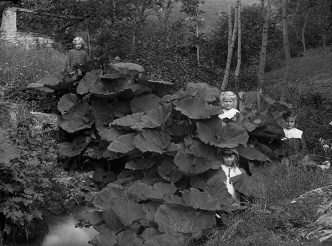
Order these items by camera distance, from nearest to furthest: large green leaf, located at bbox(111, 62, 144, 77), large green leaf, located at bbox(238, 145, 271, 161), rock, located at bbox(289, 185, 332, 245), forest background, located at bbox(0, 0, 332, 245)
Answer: rock, located at bbox(289, 185, 332, 245), large green leaf, located at bbox(238, 145, 271, 161), large green leaf, located at bbox(111, 62, 144, 77), forest background, located at bbox(0, 0, 332, 245)

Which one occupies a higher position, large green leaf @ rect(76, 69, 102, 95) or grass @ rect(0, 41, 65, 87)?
large green leaf @ rect(76, 69, 102, 95)

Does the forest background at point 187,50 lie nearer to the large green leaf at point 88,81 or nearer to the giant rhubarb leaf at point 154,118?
the large green leaf at point 88,81

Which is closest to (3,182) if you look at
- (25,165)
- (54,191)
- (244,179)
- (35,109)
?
(25,165)

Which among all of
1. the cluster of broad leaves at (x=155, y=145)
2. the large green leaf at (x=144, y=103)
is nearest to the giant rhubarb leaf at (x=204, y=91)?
the cluster of broad leaves at (x=155, y=145)

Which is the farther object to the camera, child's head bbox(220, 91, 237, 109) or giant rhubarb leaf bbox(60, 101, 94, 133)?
giant rhubarb leaf bbox(60, 101, 94, 133)

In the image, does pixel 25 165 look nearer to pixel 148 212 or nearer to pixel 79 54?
pixel 148 212

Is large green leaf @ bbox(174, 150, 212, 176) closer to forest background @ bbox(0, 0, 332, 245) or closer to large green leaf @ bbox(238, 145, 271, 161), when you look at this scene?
large green leaf @ bbox(238, 145, 271, 161)

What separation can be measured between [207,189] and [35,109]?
163 inches

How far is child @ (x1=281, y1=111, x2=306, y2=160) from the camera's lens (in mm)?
7105

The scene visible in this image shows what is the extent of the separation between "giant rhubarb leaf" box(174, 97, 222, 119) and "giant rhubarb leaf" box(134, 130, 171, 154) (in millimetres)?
373

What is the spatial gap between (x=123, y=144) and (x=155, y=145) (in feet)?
1.55

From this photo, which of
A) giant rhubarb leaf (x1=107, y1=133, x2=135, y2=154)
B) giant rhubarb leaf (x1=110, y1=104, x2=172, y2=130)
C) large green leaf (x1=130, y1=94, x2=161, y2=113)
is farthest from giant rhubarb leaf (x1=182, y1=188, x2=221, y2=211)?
large green leaf (x1=130, y1=94, x2=161, y2=113)

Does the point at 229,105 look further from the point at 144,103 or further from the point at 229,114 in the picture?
the point at 144,103

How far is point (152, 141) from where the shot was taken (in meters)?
6.72
